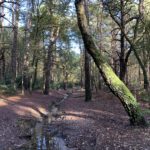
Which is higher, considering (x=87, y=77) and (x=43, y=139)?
(x=87, y=77)

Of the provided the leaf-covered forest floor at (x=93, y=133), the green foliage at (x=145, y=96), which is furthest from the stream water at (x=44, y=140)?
the green foliage at (x=145, y=96)

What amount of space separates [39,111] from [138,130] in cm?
1036

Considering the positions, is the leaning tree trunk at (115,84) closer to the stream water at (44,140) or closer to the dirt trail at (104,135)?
the dirt trail at (104,135)

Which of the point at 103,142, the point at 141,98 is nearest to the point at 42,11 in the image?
the point at 141,98

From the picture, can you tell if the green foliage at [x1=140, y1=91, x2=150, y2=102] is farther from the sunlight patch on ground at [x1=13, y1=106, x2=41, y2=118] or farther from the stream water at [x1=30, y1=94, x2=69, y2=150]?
the stream water at [x1=30, y1=94, x2=69, y2=150]

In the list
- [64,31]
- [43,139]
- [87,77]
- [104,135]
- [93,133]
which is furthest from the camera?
[64,31]

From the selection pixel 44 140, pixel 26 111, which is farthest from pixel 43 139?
pixel 26 111

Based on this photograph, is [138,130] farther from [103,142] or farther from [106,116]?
[106,116]

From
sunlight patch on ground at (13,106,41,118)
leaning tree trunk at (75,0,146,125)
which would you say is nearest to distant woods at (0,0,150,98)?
sunlight patch on ground at (13,106,41,118)

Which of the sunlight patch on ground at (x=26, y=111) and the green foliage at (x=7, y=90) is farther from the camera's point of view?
the green foliage at (x=7, y=90)

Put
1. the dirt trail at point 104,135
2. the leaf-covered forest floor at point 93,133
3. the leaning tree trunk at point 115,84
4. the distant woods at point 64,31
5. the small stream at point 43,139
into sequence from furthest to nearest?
1. the distant woods at point 64,31
2. the leaning tree trunk at point 115,84
3. the small stream at point 43,139
4. the leaf-covered forest floor at point 93,133
5. the dirt trail at point 104,135

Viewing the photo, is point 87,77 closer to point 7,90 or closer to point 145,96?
point 145,96

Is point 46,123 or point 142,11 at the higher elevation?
point 142,11

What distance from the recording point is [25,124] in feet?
54.0
